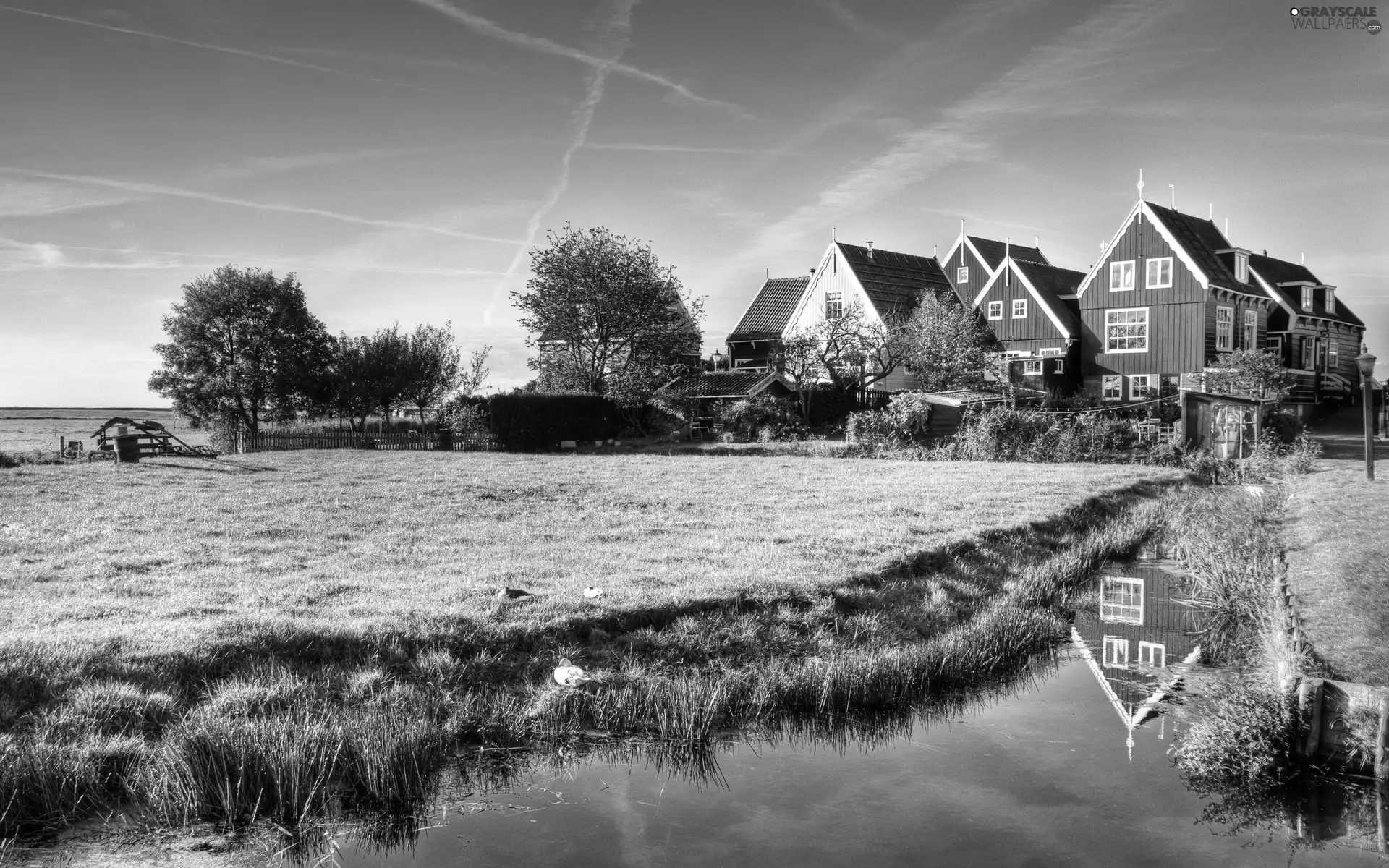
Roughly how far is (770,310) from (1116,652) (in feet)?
158

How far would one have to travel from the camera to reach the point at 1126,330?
4791 centimetres

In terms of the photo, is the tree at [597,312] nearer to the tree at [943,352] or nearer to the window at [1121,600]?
the tree at [943,352]

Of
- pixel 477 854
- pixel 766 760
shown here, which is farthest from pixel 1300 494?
pixel 477 854

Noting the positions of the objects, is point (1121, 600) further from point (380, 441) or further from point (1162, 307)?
point (1162, 307)

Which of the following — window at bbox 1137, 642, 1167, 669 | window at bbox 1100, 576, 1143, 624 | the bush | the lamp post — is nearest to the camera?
window at bbox 1137, 642, 1167, 669

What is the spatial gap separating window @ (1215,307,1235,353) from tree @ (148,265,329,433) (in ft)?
147

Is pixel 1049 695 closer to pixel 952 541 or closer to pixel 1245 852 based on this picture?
pixel 1245 852

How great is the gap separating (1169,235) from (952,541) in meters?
37.5

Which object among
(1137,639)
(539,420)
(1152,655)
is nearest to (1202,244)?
(539,420)

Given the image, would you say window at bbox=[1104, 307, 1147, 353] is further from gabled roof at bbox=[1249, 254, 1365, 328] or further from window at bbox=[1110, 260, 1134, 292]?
gabled roof at bbox=[1249, 254, 1365, 328]

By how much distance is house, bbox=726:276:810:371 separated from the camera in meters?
56.6

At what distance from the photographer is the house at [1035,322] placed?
4925 centimetres

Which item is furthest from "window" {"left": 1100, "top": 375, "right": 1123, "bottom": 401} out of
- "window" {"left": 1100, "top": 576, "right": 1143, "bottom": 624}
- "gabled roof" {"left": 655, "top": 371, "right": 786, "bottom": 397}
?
"window" {"left": 1100, "top": 576, "right": 1143, "bottom": 624}

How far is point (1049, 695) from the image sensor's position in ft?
32.2
